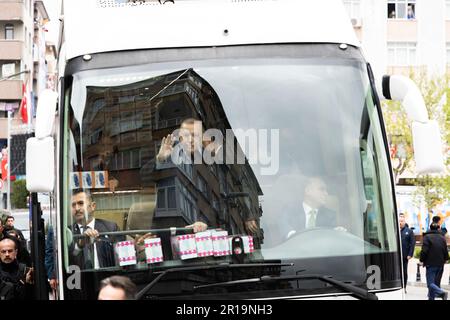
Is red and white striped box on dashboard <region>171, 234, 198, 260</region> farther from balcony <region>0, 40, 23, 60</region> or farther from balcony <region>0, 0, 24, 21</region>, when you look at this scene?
balcony <region>0, 0, 24, 21</region>

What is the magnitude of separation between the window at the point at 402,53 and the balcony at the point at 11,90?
92.0 feet

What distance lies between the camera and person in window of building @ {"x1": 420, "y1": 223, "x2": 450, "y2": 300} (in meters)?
21.0

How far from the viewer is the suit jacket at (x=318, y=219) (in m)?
7.57

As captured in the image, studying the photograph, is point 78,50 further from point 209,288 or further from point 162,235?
point 209,288

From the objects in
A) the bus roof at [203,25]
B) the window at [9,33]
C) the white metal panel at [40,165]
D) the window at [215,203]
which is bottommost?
the window at [215,203]

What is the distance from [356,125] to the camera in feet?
26.0

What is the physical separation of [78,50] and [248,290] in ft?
7.89

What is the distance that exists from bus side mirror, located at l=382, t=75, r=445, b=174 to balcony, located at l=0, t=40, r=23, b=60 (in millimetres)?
69297

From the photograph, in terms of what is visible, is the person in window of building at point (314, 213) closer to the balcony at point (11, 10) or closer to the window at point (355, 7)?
the window at point (355, 7)

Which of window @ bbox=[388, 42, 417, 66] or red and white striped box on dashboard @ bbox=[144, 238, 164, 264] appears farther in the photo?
window @ bbox=[388, 42, 417, 66]

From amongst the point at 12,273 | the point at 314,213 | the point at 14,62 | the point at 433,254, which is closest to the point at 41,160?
the point at 314,213

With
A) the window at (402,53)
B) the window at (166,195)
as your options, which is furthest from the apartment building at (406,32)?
the window at (166,195)

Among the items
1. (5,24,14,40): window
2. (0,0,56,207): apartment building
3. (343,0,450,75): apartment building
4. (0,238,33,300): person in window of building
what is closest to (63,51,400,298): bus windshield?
(0,238,33,300): person in window of building

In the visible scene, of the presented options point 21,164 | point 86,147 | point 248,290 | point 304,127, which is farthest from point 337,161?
point 21,164
